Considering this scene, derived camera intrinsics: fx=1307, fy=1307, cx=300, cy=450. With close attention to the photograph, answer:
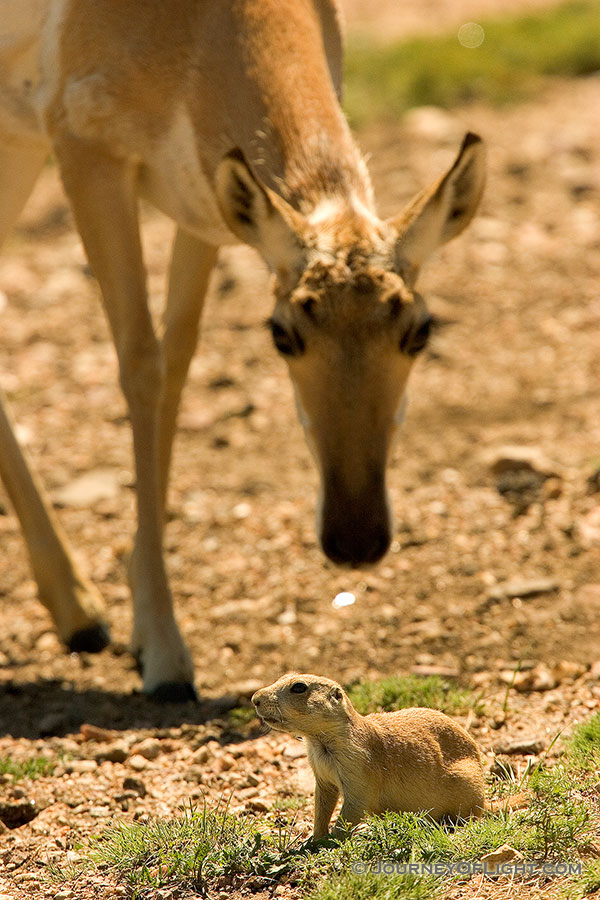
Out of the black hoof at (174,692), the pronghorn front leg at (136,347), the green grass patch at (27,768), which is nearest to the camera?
the green grass patch at (27,768)

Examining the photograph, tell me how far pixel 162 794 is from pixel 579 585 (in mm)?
2479

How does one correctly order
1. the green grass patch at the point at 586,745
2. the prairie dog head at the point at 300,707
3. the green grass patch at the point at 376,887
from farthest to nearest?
the green grass patch at the point at 586,745, the prairie dog head at the point at 300,707, the green grass patch at the point at 376,887

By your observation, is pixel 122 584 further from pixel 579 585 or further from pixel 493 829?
pixel 493 829

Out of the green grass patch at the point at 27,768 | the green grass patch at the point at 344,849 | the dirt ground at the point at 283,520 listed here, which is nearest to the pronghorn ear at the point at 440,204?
the dirt ground at the point at 283,520

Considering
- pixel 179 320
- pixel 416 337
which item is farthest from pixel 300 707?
pixel 179 320

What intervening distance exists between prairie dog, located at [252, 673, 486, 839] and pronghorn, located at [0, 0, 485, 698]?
108 cm

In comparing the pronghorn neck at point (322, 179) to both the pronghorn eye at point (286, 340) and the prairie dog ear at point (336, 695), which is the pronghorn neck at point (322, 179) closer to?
the pronghorn eye at point (286, 340)

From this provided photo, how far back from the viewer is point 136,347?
6160 millimetres

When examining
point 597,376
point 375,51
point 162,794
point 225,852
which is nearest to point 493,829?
point 225,852

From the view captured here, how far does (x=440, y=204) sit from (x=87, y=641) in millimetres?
2729

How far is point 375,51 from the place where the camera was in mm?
15000

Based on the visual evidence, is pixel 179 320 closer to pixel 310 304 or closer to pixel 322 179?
pixel 322 179

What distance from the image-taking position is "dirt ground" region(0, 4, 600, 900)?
199 inches

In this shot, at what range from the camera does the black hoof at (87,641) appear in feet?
21.0
